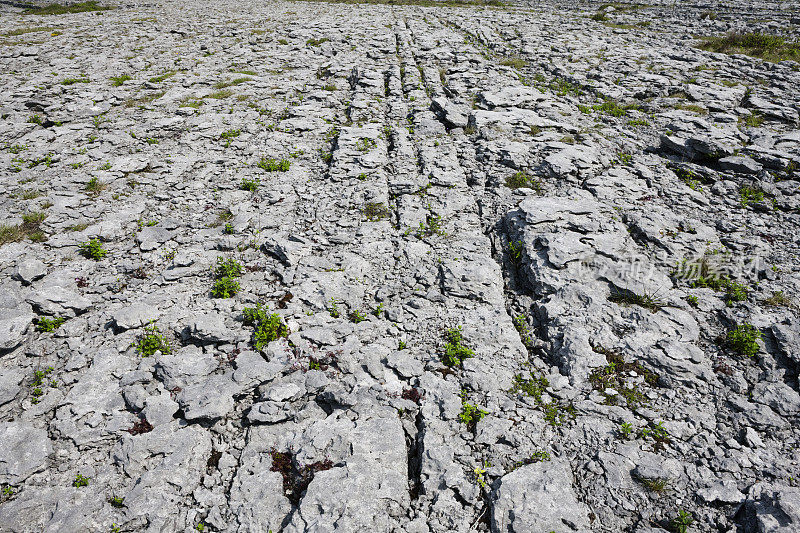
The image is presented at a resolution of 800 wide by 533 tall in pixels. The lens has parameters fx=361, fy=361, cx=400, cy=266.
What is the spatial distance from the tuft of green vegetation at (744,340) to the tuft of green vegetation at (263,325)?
9.67m

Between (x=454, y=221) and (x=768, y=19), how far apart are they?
4269cm

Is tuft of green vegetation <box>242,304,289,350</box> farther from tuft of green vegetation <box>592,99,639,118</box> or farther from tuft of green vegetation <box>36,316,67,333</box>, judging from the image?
tuft of green vegetation <box>592,99,639,118</box>

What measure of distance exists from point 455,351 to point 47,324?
8.73 meters

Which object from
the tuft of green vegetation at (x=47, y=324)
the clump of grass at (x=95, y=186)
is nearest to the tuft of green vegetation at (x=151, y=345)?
the tuft of green vegetation at (x=47, y=324)

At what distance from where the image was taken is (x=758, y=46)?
2592cm

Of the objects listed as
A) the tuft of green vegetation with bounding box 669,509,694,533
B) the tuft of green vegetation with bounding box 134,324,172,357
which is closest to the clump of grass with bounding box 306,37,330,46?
the tuft of green vegetation with bounding box 134,324,172,357

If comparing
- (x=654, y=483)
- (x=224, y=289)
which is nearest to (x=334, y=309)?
(x=224, y=289)

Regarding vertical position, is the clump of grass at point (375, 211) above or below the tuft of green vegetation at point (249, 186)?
below

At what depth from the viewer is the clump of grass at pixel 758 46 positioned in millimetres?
24112

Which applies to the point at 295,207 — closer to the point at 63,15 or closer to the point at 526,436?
the point at 526,436

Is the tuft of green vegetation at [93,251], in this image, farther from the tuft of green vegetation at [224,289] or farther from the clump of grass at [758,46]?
the clump of grass at [758,46]

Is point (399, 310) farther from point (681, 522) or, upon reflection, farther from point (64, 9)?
point (64, 9)

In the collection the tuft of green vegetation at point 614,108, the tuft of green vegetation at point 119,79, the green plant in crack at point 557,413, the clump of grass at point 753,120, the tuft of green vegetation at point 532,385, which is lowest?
the green plant in crack at point 557,413

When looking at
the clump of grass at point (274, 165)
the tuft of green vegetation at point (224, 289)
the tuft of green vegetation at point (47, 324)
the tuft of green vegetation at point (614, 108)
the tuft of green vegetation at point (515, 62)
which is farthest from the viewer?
the tuft of green vegetation at point (515, 62)
